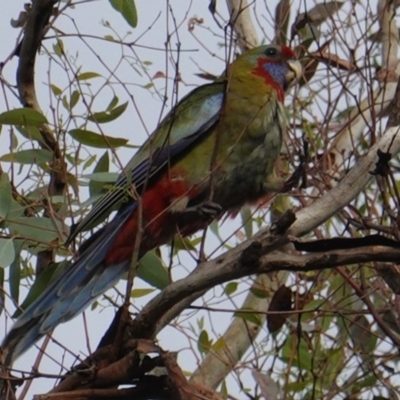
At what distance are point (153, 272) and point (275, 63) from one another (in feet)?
3.50

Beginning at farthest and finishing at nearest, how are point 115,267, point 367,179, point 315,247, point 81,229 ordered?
point 115,267, point 81,229, point 367,179, point 315,247

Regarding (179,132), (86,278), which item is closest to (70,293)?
(86,278)

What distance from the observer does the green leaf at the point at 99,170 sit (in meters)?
2.52

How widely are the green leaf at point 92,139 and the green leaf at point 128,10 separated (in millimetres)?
299

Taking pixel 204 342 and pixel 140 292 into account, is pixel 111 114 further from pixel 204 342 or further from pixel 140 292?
pixel 204 342

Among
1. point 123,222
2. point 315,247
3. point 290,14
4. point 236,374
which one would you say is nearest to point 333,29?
point 290,14

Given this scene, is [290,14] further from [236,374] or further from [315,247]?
[315,247]

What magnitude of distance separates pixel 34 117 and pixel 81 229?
298mm

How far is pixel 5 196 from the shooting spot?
2.35 m

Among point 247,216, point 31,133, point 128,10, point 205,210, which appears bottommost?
point 205,210

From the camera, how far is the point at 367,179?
6.42ft

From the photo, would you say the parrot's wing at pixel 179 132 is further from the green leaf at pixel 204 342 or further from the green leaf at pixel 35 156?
the green leaf at pixel 204 342

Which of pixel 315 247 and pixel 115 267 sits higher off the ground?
pixel 115 267

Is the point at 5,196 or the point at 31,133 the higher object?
the point at 31,133
